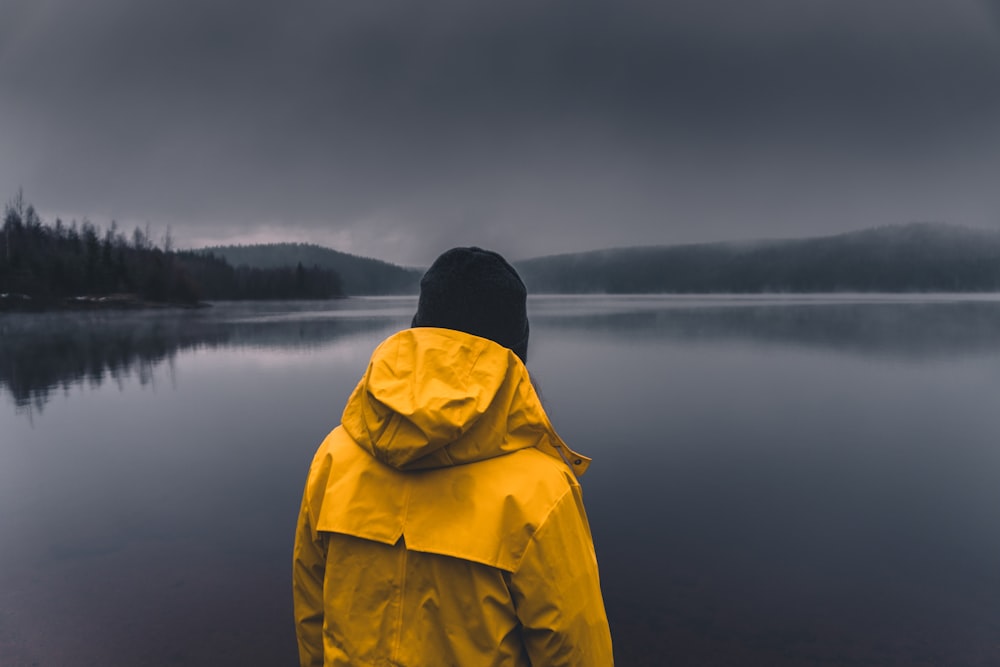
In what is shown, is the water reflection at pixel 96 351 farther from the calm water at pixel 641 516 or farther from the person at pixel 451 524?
the person at pixel 451 524

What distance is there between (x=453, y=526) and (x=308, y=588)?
627mm

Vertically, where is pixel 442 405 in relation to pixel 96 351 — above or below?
above

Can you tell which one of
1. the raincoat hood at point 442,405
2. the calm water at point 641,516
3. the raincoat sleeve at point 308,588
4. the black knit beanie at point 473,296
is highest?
the black knit beanie at point 473,296

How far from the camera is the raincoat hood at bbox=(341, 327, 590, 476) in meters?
1.14

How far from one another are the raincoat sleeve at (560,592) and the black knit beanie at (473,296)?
55cm

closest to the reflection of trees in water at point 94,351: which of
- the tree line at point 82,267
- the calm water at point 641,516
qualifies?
the calm water at point 641,516

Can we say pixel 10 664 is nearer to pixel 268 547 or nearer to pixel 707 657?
pixel 268 547

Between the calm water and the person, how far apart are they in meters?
2.61

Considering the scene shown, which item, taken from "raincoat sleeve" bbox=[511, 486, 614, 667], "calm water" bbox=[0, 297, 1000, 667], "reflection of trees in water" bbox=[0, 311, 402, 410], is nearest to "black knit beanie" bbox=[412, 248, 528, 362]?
"raincoat sleeve" bbox=[511, 486, 614, 667]

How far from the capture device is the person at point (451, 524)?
1206mm

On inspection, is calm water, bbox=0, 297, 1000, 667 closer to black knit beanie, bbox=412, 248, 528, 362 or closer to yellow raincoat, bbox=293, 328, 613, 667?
yellow raincoat, bbox=293, 328, 613, 667

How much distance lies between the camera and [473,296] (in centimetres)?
160

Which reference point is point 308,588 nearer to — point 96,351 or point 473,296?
point 473,296

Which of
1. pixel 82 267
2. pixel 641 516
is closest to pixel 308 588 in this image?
pixel 641 516
